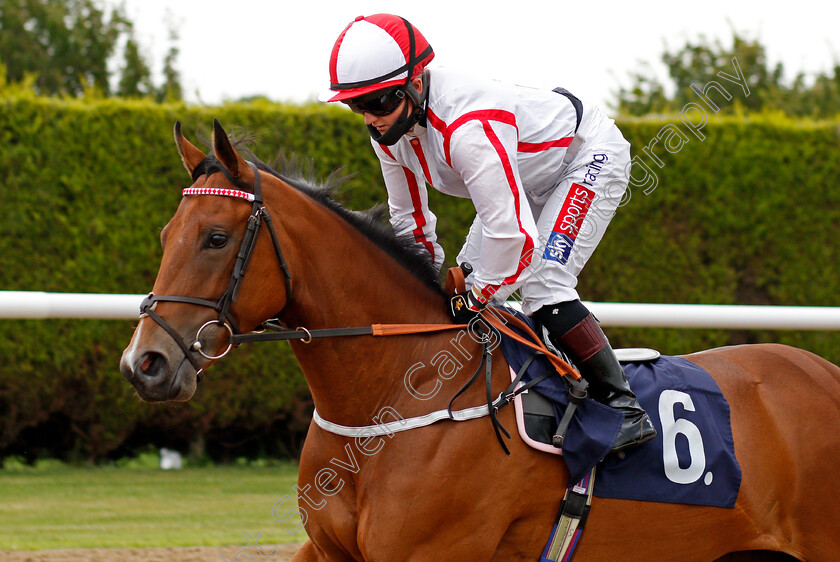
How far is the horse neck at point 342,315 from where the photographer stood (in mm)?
2434

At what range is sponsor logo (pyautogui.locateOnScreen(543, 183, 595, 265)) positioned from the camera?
2.68 metres

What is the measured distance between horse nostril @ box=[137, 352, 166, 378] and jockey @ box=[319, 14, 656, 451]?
3.01ft

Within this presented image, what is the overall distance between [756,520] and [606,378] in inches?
29.6

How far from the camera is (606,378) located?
2.63 m

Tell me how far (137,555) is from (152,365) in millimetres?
2503

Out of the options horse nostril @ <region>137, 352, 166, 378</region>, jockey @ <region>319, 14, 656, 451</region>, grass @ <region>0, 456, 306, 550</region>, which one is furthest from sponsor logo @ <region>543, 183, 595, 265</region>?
grass @ <region>0, 456, 306, 550</region>

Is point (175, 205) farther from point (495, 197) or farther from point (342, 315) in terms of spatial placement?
point (495, 197)

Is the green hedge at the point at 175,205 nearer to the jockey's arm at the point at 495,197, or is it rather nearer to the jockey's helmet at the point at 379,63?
the jockey's helmet at the point at 379,63

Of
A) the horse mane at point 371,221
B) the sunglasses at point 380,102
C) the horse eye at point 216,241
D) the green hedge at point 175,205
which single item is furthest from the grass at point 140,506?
the sunglasses at point 380,102

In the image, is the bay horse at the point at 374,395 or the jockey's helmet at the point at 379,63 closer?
the bay horse at the point at 374,395

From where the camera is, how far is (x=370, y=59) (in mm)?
2463

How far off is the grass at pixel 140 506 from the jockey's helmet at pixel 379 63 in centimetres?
295

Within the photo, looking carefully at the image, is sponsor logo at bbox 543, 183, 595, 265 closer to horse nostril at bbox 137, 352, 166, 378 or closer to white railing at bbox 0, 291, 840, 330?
horse nostril at bbox 137, 352, 166, 378

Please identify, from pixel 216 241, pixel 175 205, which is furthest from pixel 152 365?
pixel 175 205
